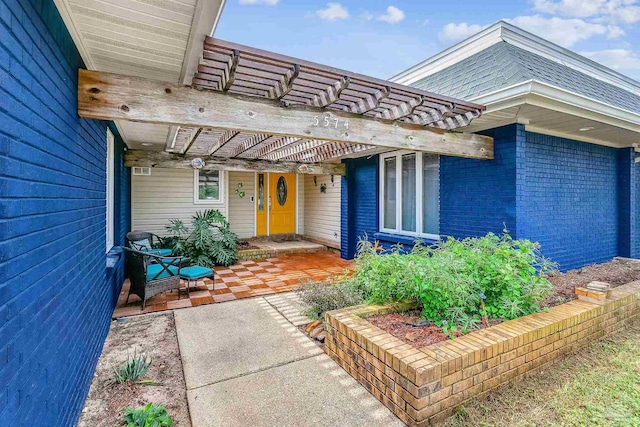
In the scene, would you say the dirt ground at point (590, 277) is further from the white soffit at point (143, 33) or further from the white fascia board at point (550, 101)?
the white soffit at point (143, 33)

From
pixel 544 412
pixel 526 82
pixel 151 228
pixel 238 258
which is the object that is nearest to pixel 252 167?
pixel 238 258

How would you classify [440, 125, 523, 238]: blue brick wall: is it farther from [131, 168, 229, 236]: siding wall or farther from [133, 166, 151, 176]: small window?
[133, 166, 151, 176]: small window

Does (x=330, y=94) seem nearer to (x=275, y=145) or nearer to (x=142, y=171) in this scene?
(x=275, y=145)

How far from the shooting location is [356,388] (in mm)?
2482

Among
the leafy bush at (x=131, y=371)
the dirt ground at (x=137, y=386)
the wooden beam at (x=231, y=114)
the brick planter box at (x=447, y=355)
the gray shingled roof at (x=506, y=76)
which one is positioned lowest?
the dirt ground at (x=137, y=386)

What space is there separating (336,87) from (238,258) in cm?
566

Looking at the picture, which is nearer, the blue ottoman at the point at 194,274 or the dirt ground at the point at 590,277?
the dirt ground at the point at 590,277

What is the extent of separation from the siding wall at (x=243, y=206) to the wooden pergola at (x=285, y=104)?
4.60 m

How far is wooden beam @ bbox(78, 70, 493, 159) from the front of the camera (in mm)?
2484

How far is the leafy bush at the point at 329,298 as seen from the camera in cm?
372

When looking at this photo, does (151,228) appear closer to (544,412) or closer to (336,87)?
(336,87)

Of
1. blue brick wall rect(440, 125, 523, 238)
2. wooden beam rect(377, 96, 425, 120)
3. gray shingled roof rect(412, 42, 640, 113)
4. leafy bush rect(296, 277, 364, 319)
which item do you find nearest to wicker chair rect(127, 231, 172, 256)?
leafy bush rect(296, 277, 364, 319)

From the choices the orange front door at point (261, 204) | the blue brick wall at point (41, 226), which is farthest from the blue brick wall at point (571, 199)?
the orange front door at point (261, 204)

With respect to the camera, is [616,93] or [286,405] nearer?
[286,405]
